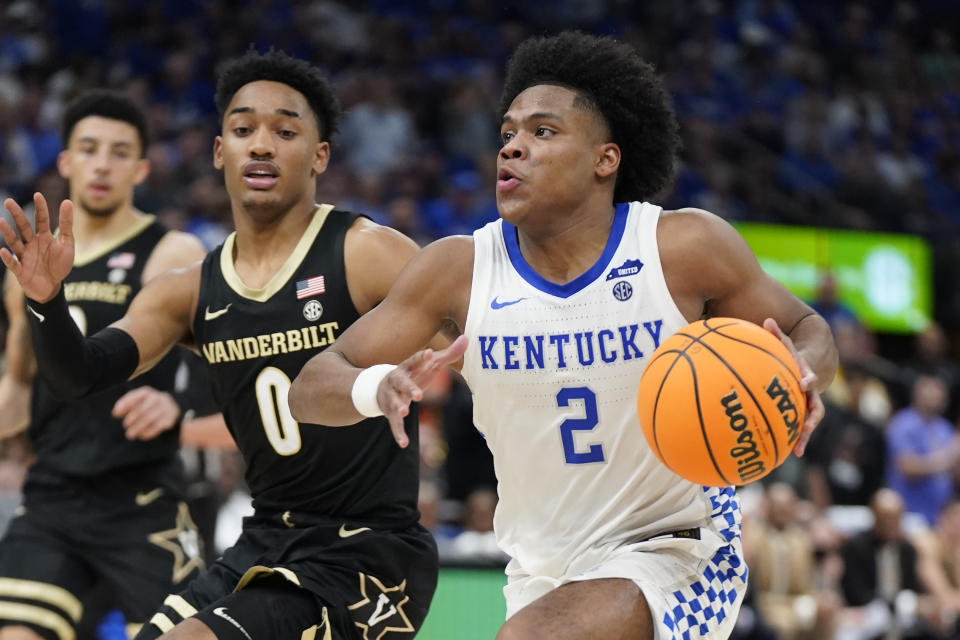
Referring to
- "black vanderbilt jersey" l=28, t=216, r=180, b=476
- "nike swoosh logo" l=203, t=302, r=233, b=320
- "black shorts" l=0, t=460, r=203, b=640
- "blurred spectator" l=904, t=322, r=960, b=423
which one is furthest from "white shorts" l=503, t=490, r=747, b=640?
"blurred spectator" l=904, t=322, r=960, b=423

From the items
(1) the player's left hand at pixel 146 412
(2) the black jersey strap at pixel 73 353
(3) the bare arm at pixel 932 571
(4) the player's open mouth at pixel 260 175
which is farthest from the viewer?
(3) the bare arm at pixel 932 571

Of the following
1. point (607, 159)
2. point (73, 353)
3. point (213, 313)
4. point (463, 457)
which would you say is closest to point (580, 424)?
point (607, 159)

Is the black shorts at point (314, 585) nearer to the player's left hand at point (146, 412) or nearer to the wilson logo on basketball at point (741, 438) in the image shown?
the player's left hand at point (146, 412)

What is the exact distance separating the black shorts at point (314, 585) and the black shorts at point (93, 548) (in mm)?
946

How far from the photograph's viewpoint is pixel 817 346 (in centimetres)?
389

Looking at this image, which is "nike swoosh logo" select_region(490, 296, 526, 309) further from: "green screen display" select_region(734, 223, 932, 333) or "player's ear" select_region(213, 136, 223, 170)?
"green screen display" select_region(734, 223, 932, 333)

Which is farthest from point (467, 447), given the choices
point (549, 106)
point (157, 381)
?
point (549, 106)

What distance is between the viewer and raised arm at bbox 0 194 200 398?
14.3 feet

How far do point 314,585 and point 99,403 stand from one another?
5.98 feet

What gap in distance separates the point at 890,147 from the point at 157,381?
Result: 1455cm

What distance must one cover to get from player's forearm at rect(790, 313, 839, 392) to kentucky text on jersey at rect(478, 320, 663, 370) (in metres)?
0.42

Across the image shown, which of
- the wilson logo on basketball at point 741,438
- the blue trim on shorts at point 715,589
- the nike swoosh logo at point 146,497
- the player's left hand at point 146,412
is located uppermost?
the player's left hand at point 146,412

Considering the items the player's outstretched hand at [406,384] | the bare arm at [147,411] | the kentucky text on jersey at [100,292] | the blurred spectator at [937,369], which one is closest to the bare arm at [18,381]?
the kentucky text on jersey at [100,292]

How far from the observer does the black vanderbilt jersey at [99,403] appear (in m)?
5.50
